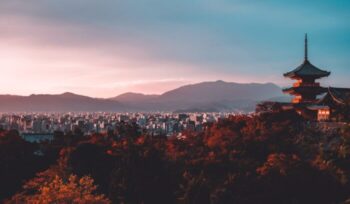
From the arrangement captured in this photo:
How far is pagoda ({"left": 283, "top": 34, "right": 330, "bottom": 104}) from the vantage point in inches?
1688

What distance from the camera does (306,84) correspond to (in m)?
43.7

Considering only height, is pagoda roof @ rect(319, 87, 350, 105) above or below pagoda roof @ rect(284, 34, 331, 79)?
below

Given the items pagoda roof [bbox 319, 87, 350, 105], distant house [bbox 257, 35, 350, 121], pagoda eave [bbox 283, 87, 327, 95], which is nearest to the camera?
pagoda roof [bbox 319, 87, 350, 105]

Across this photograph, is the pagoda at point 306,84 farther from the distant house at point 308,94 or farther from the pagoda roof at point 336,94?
the pagoda roof at point 336,94

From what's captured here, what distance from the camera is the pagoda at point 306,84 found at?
141 feet

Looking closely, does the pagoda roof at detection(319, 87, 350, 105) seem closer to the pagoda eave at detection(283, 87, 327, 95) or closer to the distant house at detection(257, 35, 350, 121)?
the distant house at detection(257, 35, 350, 121)

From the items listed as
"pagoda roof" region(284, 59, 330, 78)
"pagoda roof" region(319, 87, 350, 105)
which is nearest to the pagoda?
"pagoda roof" region(284, 59, 330, 78)

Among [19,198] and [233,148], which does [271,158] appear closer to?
[233,148]

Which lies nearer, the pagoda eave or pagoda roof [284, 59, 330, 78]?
the pagoda eave

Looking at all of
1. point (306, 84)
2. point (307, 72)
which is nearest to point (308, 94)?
point (306, 84)

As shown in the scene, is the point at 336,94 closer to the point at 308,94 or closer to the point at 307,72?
the point at 308,94

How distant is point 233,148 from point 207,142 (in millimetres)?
2283

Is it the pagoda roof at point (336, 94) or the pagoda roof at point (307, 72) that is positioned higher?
the pagoda roof at point (307, 72)

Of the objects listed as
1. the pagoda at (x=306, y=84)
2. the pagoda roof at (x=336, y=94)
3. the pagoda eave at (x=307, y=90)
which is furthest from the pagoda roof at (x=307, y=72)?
the pagoda roof at (x=336, y=94)
